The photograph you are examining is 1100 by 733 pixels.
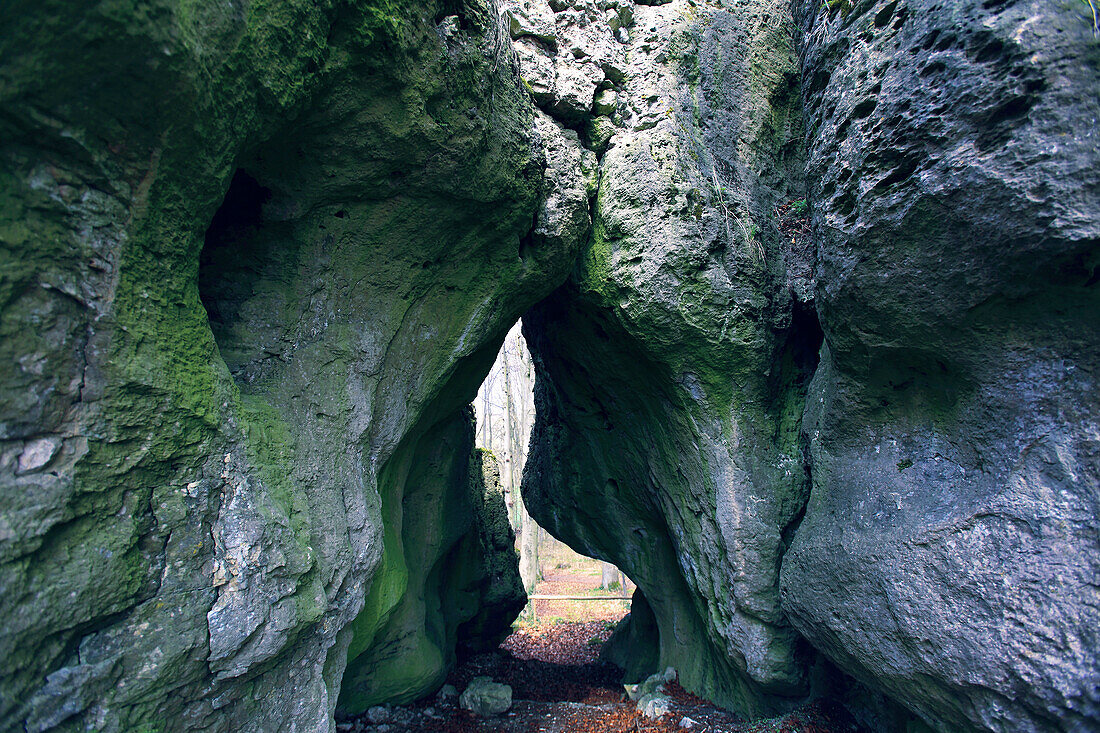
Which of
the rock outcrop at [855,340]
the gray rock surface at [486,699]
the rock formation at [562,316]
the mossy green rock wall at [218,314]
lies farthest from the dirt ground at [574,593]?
the mossy green rock wall at [218,314]

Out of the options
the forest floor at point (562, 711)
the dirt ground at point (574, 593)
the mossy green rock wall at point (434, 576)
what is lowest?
the dirt ground at point (574, 593)

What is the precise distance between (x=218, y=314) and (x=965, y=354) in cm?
483

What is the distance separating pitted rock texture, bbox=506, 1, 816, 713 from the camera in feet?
15.9

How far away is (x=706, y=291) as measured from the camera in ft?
15.9

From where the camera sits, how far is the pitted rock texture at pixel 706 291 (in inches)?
191

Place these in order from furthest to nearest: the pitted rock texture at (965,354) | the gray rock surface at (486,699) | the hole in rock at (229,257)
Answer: the gray rock surface at (486,699) → the hole in rock at (229,257) → the pitted rock texture at (965,354)

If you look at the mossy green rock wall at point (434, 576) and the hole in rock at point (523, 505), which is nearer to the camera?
the mossy green rock wall at point (434, 576)

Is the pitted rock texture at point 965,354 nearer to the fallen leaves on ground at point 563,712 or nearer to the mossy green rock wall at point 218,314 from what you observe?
the fallen leaves on ground at point 563,712

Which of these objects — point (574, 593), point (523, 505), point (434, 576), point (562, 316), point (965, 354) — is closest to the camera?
point (965, 354)

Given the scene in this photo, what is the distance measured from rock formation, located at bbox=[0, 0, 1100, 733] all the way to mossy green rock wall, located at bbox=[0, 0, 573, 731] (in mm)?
18

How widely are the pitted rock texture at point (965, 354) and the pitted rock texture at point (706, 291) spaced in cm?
87

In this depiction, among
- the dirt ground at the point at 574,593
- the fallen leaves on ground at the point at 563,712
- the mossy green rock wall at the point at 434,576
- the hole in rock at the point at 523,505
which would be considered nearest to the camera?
the fallen leaves on ground at the point at 563,712

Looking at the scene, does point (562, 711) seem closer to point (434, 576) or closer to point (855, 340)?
point (434, 576)

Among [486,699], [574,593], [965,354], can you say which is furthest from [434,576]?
[574,593]
